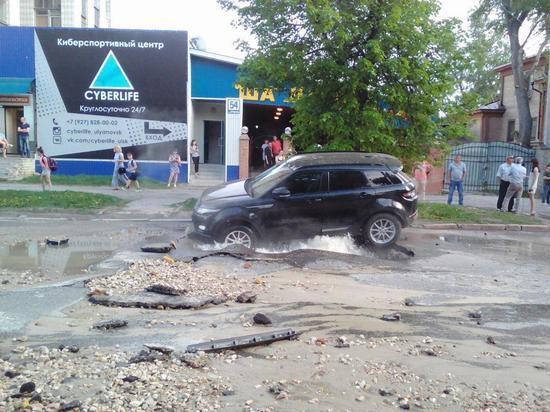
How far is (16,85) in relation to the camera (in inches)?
917

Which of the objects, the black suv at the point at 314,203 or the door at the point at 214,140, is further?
the door at the point at 214,140

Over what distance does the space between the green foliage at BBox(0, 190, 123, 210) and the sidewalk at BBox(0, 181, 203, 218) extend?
59cm

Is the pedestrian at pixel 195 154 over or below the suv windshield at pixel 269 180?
over

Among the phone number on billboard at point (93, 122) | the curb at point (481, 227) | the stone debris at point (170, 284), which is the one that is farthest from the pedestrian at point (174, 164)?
the stone debris at point (170, 284)

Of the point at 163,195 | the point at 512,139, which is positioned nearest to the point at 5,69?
the point at 163,195

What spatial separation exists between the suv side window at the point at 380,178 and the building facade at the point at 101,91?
Result: 12.7 metres

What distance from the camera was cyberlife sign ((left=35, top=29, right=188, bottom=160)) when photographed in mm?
23094

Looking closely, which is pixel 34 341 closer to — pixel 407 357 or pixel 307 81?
pixel 407 357

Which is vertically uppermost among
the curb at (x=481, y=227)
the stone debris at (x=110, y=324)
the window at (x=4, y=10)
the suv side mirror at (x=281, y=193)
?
the window at (x=4, y=10)

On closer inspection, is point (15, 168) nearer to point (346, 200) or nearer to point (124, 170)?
point (124, 170)

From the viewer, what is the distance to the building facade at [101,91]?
75.8 ft

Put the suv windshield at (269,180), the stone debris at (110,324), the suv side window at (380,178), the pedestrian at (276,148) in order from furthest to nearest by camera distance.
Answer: the pedestrian at (276,148) < the suv side window at (380,178) < the suv windshield at (269,180) < the stone debris at (110,324)

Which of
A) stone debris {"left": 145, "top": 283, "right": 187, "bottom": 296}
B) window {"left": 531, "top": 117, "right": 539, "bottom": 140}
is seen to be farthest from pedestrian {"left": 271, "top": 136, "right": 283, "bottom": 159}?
stone debris {"left": 145, "top": 283, "right": 187, "bottom": 296}

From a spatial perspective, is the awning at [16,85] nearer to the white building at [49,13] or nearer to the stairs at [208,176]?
the stairs at [208,176]
